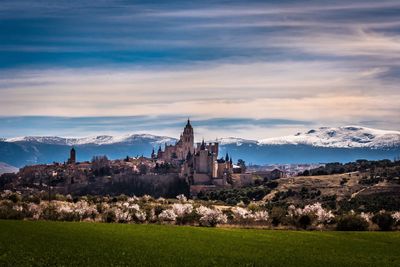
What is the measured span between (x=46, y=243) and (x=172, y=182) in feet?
461

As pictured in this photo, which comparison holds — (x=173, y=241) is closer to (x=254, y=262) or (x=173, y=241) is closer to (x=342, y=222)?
(x=254, y=262)

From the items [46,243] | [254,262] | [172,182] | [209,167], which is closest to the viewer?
[254,262]

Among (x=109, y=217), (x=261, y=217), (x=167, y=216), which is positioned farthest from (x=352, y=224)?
(x=109, y=217)

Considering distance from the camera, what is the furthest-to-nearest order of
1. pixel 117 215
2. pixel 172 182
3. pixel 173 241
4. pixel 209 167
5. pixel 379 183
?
1. pixel 209 167
2. pixel 172 182
3. pixel 379 183
4. pixel 117 215
5. pixel 173 241

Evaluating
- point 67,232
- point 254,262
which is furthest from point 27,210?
point 254,262

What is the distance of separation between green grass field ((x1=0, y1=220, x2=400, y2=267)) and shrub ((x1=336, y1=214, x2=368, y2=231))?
23.5 feet

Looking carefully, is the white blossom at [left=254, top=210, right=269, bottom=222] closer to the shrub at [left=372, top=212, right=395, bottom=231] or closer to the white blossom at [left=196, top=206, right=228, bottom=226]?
the white blossom at [left=196, top=206, right=228, bottom=226]

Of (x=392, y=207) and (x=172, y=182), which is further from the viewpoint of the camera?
(x=172, y=182)

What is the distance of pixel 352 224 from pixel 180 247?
26164 millimetres

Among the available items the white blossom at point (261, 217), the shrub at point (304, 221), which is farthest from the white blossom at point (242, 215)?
the shrub at point (304, 221)

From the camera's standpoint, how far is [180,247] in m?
40.5

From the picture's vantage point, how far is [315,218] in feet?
211

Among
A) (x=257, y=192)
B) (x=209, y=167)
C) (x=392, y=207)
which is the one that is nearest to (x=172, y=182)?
(x=209, y=167)

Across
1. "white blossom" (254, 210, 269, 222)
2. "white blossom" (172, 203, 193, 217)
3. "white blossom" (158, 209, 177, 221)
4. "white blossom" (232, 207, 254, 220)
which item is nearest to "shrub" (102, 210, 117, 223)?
"white blossom" (158, 209, 177, 221)
